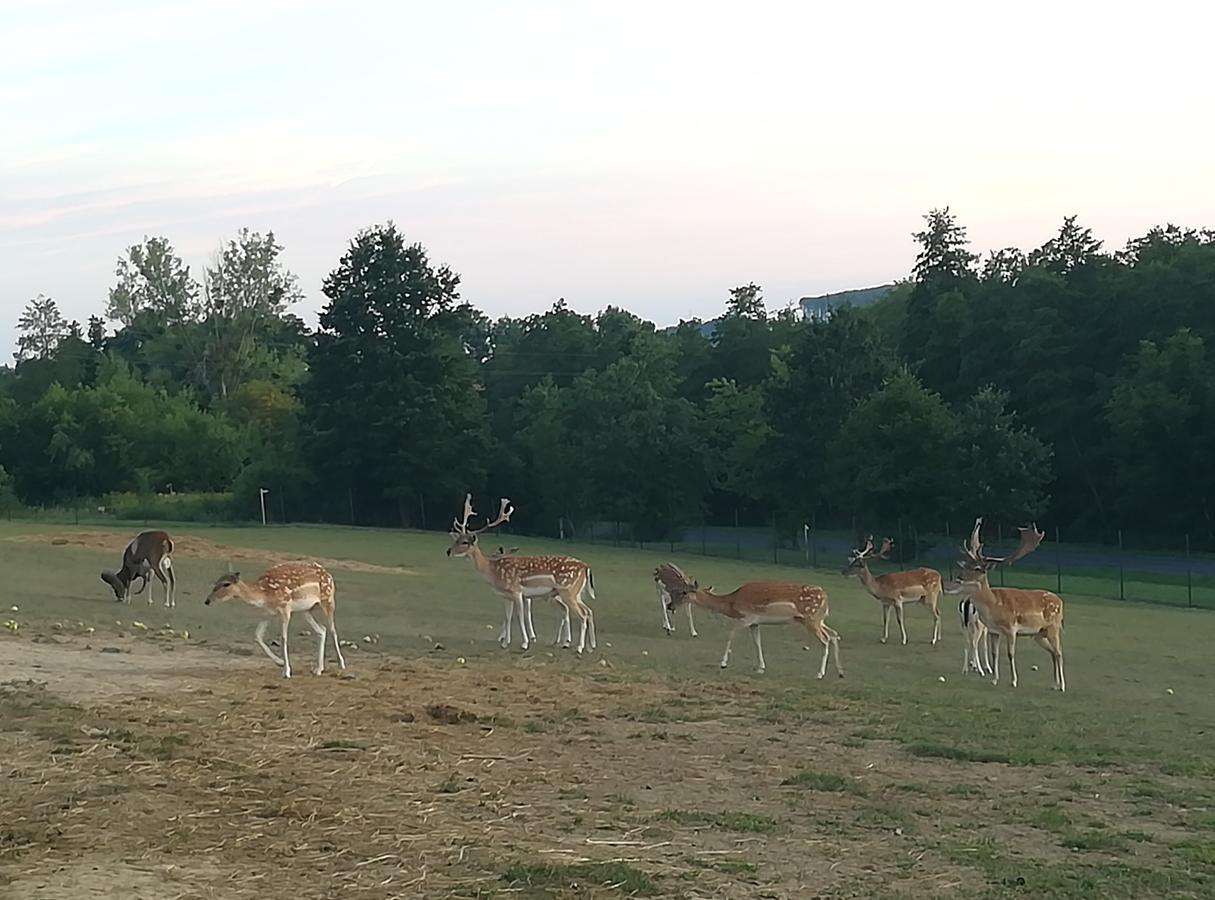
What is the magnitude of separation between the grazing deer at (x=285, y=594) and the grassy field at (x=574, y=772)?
0.39 m

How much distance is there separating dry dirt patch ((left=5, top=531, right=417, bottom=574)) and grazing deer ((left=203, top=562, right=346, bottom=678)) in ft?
52.0

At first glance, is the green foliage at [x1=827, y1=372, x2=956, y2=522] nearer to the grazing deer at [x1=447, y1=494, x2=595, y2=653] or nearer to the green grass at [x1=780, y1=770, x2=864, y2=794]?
the grazing deer at [x1=447, y1=494, x2=595, y2=653]

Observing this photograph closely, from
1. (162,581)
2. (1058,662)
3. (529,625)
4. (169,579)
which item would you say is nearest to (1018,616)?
(1058,662)

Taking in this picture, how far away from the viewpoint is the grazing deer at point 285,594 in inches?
579

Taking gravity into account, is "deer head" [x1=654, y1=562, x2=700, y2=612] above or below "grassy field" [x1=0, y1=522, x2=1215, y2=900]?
above

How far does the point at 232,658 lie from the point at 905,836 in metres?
9.06

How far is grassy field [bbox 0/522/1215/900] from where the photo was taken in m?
7.64

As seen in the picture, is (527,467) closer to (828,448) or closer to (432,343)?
Result: (432,343)

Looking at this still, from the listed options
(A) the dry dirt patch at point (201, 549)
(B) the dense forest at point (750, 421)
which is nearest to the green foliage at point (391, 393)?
(B) the dense forest at point (750, 421)

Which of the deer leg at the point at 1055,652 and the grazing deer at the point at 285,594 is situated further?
the deer leg at the point at 1055,652

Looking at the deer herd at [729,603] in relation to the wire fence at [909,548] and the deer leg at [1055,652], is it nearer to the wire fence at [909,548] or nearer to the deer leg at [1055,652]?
the deer leg at [1055,652]

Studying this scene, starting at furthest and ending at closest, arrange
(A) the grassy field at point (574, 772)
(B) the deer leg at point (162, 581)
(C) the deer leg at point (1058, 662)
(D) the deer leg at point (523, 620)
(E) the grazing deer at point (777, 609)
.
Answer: (B) the deer leg at point (162, 581) < (D) the deer leg at point (523, 620) < (E) the grazing deer at point (777, 609) < (C) the deer leg at point (1058, 662) < (A) the grassy field at point (574, 772)

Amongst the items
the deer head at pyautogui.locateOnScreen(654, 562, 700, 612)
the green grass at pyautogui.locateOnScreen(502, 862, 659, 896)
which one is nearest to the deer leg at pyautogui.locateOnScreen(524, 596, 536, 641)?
the deer head at pyautogui.locateOnScreen(654, 562, 700, 612)

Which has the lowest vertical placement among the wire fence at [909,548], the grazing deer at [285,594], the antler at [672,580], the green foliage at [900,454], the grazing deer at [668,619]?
the wire fence at [909,548]
